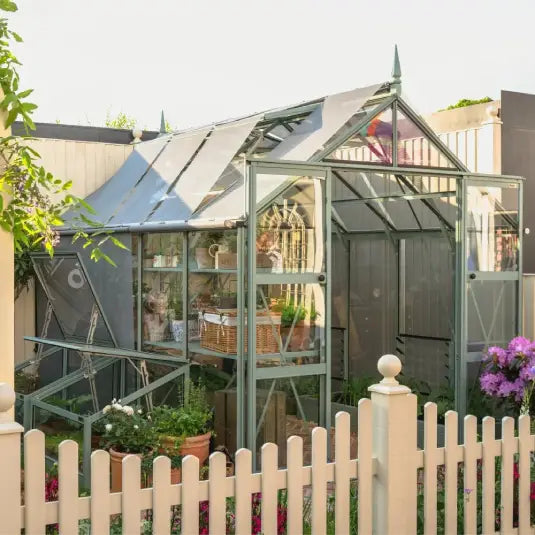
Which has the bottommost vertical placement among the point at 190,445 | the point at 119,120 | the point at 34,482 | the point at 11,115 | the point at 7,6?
the point at 190,445

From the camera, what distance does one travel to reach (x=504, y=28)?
1731 cm

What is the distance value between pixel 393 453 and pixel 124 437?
10.7 ft

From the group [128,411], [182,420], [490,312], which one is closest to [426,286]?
[490,312]

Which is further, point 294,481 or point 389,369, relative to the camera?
point 389,369

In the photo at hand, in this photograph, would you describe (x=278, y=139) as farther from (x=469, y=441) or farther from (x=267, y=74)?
(x=267, y=74)

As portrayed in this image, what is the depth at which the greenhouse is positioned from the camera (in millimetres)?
7078

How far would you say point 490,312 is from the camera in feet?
27.9

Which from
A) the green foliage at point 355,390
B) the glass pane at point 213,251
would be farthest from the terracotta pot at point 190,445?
the green foliage at point 355,390

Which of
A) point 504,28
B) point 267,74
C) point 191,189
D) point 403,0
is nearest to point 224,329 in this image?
point 191,189

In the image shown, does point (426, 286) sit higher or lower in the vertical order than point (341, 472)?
higher

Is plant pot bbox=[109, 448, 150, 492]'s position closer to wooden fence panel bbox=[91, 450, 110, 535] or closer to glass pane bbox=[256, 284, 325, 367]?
glass pane bbox=[256, 284, 325, 367]

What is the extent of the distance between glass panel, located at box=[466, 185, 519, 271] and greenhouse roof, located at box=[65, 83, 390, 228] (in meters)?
1.46

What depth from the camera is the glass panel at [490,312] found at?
8.38m

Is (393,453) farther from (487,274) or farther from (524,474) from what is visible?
(487,274)
